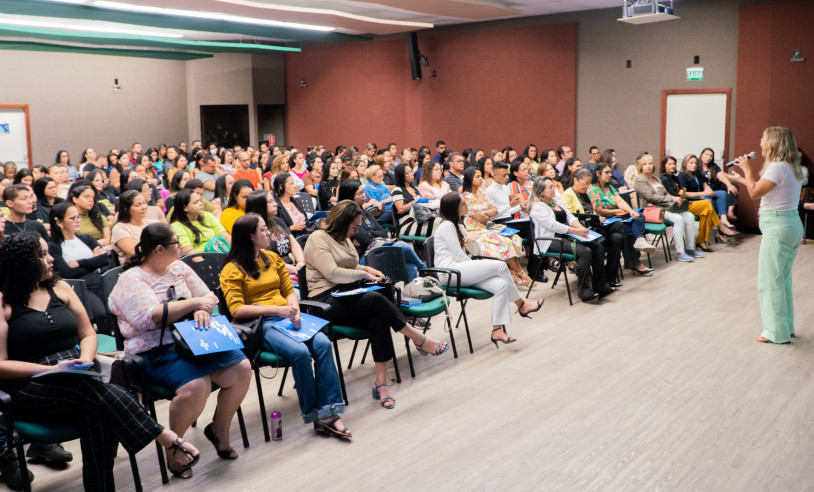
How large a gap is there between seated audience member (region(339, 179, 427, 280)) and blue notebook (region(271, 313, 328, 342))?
1.01 meters

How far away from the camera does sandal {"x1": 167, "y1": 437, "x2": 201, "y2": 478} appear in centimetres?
314

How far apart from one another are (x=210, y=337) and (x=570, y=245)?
4.02 m

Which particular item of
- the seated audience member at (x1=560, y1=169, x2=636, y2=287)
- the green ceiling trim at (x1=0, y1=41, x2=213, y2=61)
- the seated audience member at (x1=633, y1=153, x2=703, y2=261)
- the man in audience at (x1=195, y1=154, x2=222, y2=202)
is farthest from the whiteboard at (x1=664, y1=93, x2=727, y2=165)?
the green ceiling trim at (x1=0, y1=41, x2=213, y2=61)

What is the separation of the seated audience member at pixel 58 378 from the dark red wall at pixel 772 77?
31.6 ft

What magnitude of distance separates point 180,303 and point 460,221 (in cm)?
267

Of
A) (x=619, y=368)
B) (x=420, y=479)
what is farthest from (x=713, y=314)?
(x=420, y=479)

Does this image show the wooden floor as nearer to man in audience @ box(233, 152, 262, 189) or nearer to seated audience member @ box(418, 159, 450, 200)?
Answer: seated audience member @ box(418, 159, 450, 200)

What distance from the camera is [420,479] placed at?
3.25 m

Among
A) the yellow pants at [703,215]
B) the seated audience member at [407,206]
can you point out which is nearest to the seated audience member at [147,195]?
the seated audience member at [407,206]

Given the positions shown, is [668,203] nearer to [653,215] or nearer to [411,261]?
[653,215]

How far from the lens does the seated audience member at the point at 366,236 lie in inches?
199

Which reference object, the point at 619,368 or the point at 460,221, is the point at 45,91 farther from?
the point at 619,368

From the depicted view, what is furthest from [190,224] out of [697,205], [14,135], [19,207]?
[14,135]

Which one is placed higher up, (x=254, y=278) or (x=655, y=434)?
(x=254, y=278)
